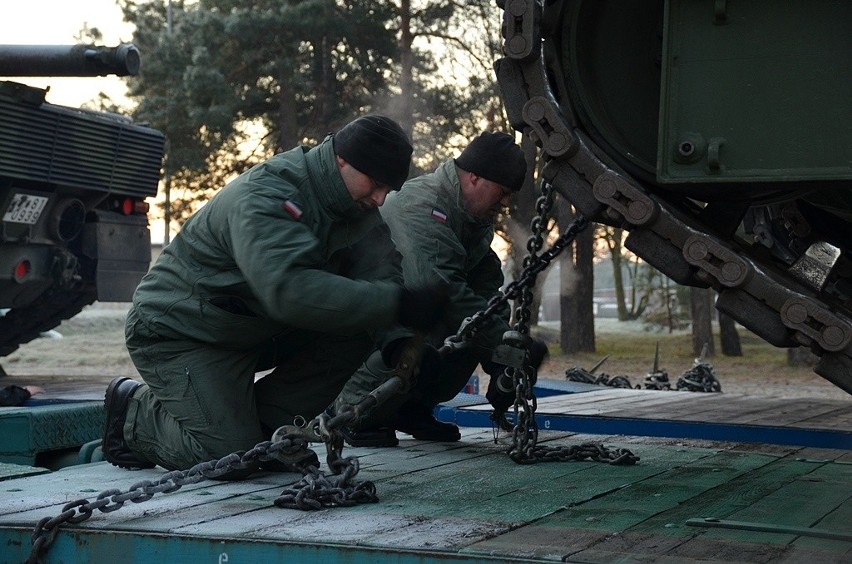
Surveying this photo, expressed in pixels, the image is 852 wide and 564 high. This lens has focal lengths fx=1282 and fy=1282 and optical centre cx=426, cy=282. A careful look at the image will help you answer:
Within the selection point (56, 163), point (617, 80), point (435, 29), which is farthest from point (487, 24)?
point (617, 80)

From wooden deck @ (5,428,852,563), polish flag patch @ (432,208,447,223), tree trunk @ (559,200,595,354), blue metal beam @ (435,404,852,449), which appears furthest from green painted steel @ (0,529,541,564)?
tree trunk @ (559,200,595,354)

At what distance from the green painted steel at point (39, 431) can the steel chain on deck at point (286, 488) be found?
67.3 inches

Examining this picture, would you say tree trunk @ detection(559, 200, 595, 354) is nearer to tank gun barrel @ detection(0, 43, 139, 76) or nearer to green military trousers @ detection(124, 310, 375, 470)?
tank gun barrel @ detection(0, 43, 139, 76)

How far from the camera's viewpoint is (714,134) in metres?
3.64

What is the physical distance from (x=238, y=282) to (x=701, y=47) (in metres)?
1.65

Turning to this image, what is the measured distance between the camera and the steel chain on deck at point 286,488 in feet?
10.9

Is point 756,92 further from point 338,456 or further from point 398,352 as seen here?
point 338,456

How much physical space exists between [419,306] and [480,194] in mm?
1262

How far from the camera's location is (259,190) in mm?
4051

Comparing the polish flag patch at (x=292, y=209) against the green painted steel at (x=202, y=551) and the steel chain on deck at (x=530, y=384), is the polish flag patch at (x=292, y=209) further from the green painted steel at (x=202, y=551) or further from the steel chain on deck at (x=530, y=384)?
the green painted steel at (x=202, y=551)

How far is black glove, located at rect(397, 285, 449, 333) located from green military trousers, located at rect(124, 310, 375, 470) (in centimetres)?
49

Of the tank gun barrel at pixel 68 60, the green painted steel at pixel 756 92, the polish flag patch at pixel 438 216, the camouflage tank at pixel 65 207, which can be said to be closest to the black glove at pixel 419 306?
the green painted steel at pixel 756 92

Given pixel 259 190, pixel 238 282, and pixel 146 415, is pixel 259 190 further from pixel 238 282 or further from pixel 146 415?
pixel 146 415

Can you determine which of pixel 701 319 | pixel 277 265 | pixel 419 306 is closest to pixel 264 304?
pixel 277 265
